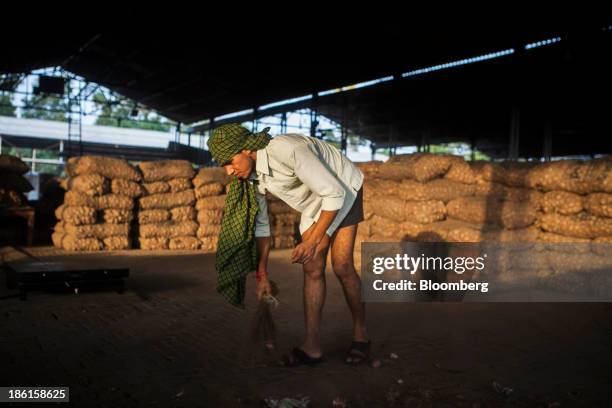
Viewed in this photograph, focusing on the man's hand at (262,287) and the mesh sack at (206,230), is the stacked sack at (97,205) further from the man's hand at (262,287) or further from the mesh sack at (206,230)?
the man's hand at (262,287)

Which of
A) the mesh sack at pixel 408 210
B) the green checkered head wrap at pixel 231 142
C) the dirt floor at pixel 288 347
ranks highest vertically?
the green checkered head wrap at pixel 231 142

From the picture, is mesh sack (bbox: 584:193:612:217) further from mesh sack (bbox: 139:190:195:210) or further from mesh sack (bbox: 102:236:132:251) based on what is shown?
mesh sack (bbox: 102:236:132:251)

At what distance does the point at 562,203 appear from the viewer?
16.0 feet

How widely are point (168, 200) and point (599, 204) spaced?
5972 mm

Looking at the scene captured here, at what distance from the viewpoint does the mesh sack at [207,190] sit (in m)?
8.25

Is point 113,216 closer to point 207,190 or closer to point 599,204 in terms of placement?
point 207,190

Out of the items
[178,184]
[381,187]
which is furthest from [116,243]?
[381,187]

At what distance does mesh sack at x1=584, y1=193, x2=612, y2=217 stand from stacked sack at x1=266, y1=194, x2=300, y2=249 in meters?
4.97

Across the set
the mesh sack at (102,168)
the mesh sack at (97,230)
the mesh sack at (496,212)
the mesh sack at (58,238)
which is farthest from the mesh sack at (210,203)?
the mesh sack at (496,212)

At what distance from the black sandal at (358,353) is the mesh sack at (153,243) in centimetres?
593

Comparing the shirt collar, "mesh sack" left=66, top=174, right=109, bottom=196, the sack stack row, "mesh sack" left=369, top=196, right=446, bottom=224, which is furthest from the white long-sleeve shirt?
"mesh sack" left=66, top=174, right=109, bottom=196

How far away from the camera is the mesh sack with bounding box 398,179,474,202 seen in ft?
17.7

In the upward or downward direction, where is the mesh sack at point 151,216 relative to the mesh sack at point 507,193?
downward

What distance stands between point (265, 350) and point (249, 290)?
208cm
